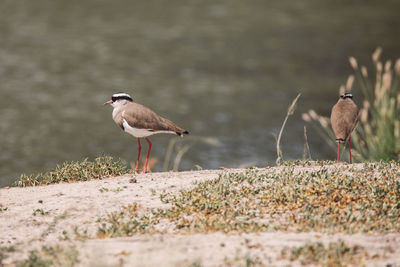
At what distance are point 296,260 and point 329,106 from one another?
17358mm

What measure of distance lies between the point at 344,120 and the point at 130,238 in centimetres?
415

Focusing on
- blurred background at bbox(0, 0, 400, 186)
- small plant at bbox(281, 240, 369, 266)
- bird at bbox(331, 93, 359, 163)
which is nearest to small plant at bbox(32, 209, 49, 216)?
small plant at bbox(281, 240, 369, 266)

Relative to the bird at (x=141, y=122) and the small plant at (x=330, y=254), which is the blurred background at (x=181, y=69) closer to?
the bird at (x=141, y=122)

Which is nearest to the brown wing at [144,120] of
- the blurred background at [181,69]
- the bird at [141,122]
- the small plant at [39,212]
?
the bird at [141,122]

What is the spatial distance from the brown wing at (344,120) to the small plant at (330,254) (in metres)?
3.26

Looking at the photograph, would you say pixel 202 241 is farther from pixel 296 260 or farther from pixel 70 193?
pixel 70 193

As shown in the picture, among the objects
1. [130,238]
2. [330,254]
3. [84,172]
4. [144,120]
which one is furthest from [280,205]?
[84,172]

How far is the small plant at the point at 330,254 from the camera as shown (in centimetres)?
681

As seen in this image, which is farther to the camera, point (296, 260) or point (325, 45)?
point (325, 45)

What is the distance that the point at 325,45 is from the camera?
1265 inches

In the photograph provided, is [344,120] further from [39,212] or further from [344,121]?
[39,212]

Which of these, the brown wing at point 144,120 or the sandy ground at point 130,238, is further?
the brown wing at point 144,120

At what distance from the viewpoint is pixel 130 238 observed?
305 inches

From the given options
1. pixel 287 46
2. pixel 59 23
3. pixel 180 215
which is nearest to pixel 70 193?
pixel 180 215
